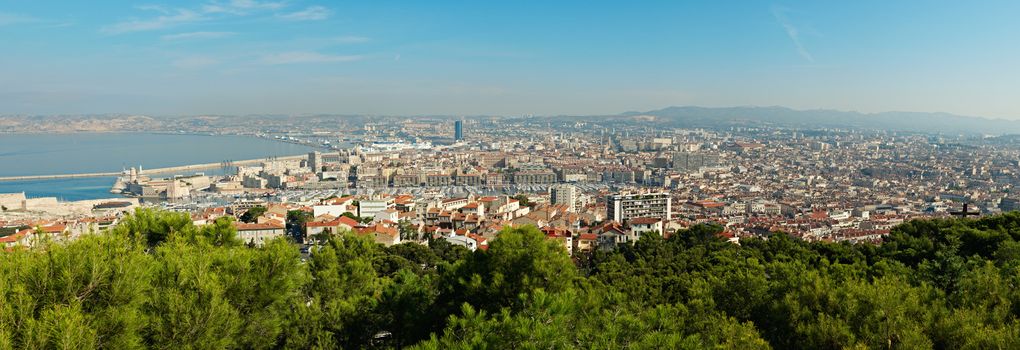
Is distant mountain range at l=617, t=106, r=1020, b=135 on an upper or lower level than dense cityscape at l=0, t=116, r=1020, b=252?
upper

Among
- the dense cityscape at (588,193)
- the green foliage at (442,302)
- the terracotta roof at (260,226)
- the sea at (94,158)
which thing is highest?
the green foliage at (442,302)

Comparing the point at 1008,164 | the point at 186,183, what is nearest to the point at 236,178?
the point at 186,183

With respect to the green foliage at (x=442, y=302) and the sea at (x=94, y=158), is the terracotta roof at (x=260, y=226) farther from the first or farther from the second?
the sea at (x=94, y=158)

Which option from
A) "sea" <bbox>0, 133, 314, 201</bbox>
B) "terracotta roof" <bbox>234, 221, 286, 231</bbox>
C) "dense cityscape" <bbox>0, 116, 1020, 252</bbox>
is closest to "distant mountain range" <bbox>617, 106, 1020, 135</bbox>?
"dense cityscape" <bbox>0, 116, 1020, 252</bbox>

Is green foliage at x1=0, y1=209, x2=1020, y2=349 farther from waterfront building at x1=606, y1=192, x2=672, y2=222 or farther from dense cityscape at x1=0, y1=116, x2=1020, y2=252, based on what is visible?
waterfront building at x1=606, y1=192, x2=672, y2=222

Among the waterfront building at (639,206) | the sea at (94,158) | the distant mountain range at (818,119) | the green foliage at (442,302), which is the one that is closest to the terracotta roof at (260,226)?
the green foliage at (442,302)

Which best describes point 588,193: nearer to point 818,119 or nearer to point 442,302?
point 442,302

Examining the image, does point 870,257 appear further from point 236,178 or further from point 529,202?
point 236,178
